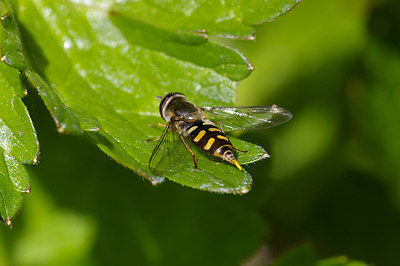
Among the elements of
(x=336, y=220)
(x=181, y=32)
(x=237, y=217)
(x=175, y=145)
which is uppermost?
(x=181, y=32)

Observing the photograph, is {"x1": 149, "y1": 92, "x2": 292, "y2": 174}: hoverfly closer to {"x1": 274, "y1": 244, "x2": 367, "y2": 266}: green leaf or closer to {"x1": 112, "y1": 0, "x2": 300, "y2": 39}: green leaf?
{"x1": 112, "y1": 0, "x2": 300, "y2": 39}: green leaf

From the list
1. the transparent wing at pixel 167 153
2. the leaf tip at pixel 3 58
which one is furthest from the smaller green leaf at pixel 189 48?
the leaf tip at pixel 3 58

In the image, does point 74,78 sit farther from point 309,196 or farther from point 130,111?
point 309,196

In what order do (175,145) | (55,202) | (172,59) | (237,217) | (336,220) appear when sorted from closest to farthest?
1. (175,145)
2. (172,59)
3. (237,217)
4. (55,202)
5. (336,220)

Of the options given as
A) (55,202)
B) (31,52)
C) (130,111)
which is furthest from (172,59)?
(55,202)

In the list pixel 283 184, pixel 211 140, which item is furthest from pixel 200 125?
pixel 283 184

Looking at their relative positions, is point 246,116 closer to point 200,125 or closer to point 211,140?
point 200,125

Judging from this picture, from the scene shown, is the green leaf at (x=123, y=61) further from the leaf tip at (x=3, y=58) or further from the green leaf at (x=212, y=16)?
the leaf tip at (x=3, y=58)
